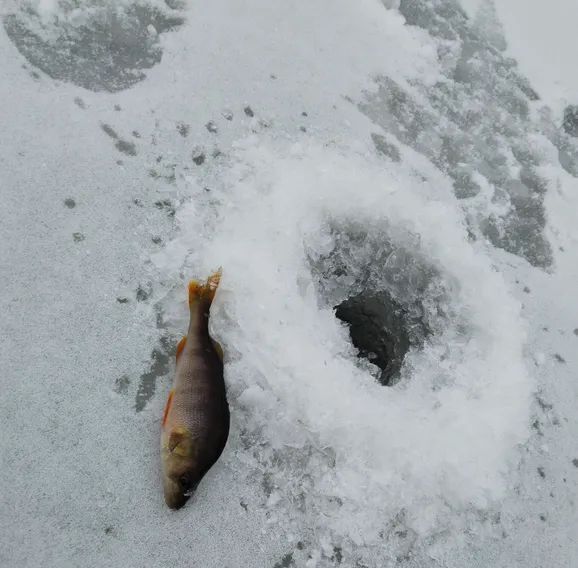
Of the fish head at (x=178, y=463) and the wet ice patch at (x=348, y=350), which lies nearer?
the fish head at (x=178, y=463)

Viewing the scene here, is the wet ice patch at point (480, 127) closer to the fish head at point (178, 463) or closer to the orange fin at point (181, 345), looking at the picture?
the orange fin at point (181, 345)

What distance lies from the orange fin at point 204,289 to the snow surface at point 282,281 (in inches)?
3.8

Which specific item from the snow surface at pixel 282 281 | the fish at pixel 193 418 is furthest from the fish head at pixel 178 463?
the snow surface at pixel 282 281

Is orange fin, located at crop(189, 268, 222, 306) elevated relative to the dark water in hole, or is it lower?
elevated

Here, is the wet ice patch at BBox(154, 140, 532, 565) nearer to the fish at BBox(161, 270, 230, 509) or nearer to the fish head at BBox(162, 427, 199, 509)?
the fish at BBox(161, 270, 230, 509)

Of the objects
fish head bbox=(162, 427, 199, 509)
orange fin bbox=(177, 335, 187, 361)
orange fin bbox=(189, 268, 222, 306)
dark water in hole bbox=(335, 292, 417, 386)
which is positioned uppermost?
orange fin bbox=(189, 268, 222, 306)

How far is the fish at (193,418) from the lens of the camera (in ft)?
7.41

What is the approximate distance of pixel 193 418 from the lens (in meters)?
2.28

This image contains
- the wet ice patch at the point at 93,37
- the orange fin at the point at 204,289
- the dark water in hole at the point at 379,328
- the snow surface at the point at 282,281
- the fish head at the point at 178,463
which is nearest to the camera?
the fish head at the point at 178,463

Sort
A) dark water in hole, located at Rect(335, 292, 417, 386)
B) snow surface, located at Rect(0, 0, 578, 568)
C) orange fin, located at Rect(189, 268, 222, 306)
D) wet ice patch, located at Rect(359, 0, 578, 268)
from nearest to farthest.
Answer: snow surface, located at Rect(0, 0, 578, 568) < orange fin, located at Rect(189, 268, 222, 306) < dark water in hole, located at Rect(335, 292, 417, 386) < wet ice patch, located at Rect(359, 0, 578, 268)

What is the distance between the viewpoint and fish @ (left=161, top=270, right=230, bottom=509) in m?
2.26

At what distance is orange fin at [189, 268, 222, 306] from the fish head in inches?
24.0

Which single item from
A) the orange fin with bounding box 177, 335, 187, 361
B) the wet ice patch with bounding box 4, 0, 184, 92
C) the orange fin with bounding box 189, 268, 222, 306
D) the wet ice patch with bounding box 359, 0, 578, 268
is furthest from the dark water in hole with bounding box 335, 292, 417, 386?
the wet ice patch with bounding box 4, 0, 184, 92

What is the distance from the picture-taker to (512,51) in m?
4.31
